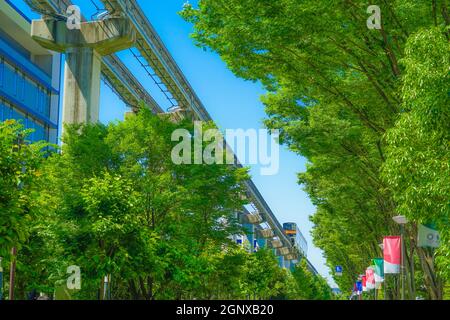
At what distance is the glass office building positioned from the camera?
217 feet

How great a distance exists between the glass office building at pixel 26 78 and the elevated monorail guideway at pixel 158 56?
13083mm

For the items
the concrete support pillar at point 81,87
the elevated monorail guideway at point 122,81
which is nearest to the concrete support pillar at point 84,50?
the concrete support pillar at point 81,87

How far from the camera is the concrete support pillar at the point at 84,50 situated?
43.8 meters

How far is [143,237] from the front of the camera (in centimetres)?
2936

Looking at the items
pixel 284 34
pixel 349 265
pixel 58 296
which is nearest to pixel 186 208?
pixel 58 296

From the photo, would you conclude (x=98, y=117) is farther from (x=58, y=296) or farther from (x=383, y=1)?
(x=383, y=1)

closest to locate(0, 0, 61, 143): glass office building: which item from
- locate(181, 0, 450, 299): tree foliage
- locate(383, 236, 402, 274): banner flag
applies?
locate(181, 0, 450, 299): tree foliage

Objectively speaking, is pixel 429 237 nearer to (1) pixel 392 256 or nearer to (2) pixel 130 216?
(1) pixel 392 256

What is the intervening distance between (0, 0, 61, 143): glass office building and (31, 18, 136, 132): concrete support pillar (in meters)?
20.6

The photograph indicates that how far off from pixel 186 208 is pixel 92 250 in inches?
306

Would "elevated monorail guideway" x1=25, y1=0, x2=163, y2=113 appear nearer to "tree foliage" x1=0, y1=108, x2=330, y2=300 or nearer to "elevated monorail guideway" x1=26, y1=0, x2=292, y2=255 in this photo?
"elevated monorail guideway" x1=26, y1=0, x2=292, y2=255

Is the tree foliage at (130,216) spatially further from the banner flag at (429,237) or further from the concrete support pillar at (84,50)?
the banner flag at (429,237)
